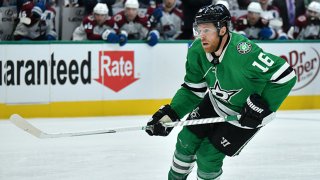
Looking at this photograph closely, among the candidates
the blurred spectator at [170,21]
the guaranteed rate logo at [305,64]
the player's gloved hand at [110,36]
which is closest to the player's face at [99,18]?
the player's gloved hand at [110,36]

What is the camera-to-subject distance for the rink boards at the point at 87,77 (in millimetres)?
8492

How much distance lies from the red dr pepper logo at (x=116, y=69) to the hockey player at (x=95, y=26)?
0.28 meters

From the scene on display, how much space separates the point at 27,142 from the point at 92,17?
9.60ft

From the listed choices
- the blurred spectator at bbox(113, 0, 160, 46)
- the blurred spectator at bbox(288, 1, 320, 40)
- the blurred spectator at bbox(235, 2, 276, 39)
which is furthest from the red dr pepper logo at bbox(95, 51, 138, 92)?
the blurred spectator at bbox(288, 1, 320, 40)

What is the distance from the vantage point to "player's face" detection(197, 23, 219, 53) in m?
3.70

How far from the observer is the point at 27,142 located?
21.6 feet

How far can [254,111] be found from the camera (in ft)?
12.1

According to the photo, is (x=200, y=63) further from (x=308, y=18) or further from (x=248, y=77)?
(x=308, y=18)

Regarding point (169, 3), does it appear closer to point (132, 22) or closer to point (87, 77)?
point (132, 22)

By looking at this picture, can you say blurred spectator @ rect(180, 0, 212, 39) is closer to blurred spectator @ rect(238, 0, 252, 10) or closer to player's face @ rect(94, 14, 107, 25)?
blurred spectator @ rect(238, 0, 252, 10)

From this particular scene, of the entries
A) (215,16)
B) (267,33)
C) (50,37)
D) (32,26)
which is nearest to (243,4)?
(267,33)

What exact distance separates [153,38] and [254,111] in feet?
17.5

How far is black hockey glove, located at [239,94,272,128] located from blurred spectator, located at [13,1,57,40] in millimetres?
5522

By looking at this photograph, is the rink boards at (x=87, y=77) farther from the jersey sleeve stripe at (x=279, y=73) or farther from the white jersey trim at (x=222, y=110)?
the jersey sleeve stripe at (x=279, y=73)
